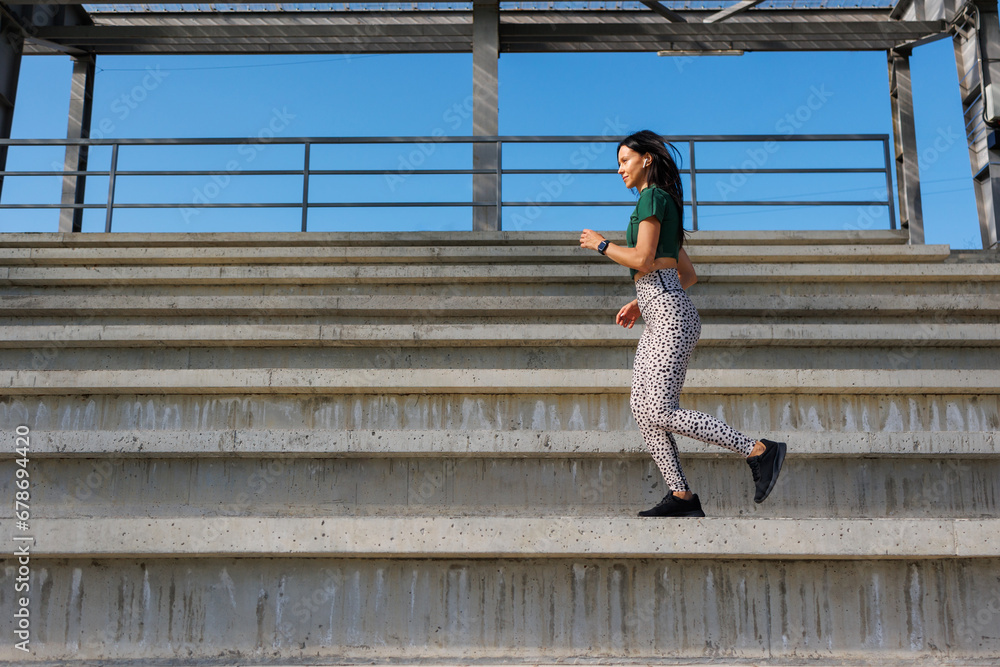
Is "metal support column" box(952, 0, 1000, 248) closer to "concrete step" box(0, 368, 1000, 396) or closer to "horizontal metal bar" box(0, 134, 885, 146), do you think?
"horizontal metal bar" box(0, 134, 885, 146)

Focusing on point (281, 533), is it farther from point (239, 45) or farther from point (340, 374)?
point (239, 45)

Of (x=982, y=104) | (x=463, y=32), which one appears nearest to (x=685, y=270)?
(x=982, y=104)

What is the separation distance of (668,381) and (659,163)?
0.80m

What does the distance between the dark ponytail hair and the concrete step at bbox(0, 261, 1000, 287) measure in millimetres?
2142

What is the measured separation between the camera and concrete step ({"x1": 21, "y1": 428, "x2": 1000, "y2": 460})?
3.07 m

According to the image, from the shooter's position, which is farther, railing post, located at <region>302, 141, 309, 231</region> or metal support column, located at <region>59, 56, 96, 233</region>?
metal support column, located at <region>59, 56, 96, 233</region>

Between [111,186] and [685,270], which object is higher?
[111,186]

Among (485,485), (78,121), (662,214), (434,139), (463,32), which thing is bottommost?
(485,485)

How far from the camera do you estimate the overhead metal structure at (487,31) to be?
9445mm

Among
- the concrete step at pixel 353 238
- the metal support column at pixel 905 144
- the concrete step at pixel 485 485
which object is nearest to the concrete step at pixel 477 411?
the concrete step at pixel 485 485

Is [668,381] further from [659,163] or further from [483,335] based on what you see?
[483,335]

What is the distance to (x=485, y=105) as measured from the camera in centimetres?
902

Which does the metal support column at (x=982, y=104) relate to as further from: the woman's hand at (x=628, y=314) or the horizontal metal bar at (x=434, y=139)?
the woman's hand at (x=628, y=314)

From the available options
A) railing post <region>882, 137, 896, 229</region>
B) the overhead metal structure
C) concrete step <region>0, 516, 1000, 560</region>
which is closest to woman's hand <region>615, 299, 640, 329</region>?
concrete step <region>0, 516, 1000, 560</region>
